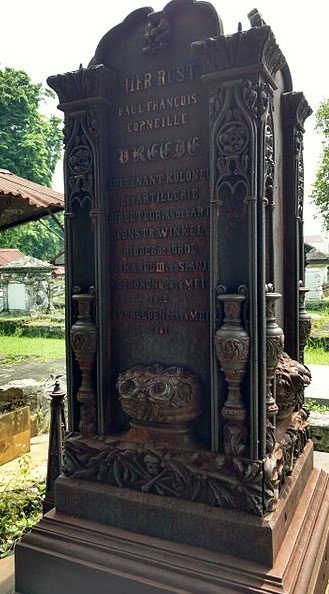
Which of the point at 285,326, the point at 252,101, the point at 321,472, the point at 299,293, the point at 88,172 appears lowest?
the point at 321,472

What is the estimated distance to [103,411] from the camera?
2.71 m

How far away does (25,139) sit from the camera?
25844 millimetres

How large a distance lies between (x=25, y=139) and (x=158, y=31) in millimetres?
25623

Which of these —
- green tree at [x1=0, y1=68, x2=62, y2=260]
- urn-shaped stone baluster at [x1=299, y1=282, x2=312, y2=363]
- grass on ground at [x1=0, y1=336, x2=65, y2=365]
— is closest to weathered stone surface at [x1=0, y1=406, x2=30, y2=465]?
urn-shaped stone baluster at [x1=299, y1=282, x2=312, y2=363]

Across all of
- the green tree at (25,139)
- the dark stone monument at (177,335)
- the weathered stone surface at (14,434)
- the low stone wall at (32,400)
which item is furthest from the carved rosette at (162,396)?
the green tree at (25,139)

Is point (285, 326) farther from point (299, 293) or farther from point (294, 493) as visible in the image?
point (294, 493)

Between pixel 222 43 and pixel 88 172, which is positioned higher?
pixel 222 43

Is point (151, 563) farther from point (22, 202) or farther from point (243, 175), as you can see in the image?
point (22, 202)

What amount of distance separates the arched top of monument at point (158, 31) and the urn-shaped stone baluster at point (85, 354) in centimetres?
142

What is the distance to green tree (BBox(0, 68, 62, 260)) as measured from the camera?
25891 mm

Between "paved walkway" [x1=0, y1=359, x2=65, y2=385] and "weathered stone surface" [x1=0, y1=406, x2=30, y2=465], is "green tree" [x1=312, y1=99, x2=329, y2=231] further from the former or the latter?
"weathered stone surface" [x1=0, y1=406, x2=30, y2=465]

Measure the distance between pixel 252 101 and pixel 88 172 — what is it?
985 mm

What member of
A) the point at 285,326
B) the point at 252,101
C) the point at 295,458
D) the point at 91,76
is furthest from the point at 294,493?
the point at 91,76

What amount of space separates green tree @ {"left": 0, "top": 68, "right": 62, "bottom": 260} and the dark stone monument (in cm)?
2319
